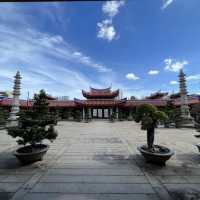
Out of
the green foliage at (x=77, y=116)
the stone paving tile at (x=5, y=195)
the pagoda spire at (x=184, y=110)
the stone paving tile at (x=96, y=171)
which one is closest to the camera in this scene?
the stone paving tile at (x=5, y=195)

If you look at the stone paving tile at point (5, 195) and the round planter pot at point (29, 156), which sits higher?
the round planter pot at point (29, 156)

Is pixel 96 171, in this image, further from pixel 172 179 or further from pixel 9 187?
pixel 9 187

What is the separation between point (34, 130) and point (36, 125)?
7.9 inches

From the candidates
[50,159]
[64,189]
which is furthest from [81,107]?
[64,189]

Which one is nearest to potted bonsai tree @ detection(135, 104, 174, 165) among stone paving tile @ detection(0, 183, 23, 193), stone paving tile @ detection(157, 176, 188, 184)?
stone paving tile @ detection(157, 176, 188, 184)

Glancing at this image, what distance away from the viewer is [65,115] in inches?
1163

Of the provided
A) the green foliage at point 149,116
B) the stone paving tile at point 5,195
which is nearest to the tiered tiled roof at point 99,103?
the green foliage at point 149,116

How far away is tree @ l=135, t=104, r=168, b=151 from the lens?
5.03 m

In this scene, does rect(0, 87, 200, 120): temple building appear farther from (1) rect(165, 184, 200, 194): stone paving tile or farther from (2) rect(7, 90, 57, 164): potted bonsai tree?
(1) rect(165, 184, 200, 194): stone paving tile

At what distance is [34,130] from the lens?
4.92m

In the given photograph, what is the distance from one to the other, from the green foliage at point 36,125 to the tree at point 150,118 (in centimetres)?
273

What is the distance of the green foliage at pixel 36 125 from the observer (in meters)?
4.91

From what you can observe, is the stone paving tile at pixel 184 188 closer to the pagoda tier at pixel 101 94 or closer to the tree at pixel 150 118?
the tree at pixel 150 118

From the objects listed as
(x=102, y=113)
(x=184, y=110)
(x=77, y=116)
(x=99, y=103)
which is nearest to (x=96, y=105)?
(x=99, y=103)
